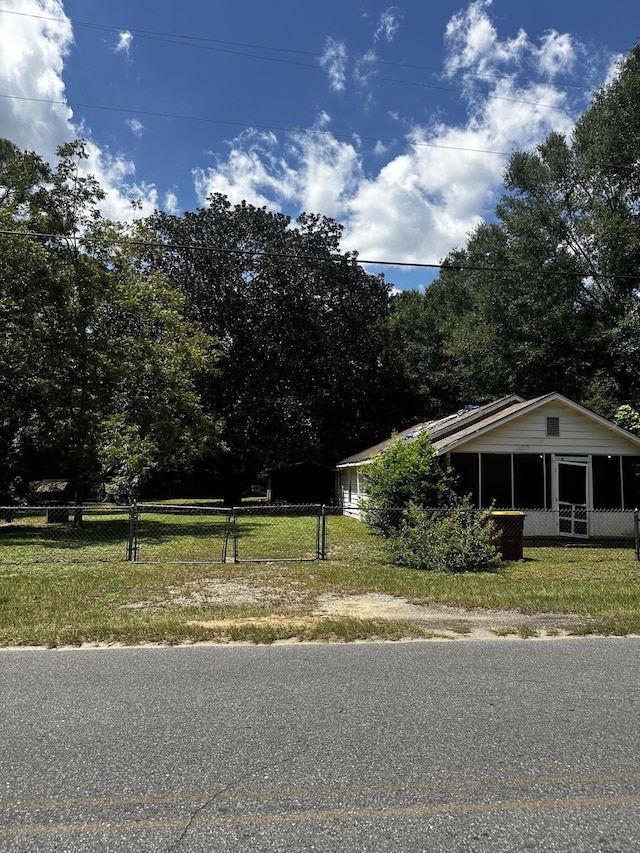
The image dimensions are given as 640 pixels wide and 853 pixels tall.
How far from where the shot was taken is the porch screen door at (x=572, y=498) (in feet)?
56.9

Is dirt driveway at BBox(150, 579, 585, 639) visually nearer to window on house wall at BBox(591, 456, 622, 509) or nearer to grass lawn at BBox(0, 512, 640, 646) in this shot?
grass lawn at BBox(0, 512, 640, 646)

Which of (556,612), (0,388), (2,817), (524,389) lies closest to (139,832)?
(2,817)

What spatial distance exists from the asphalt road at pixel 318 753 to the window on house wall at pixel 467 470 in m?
11.3

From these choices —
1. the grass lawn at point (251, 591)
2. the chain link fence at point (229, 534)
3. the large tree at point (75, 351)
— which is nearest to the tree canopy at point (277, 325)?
the large tree at point (75, 351)

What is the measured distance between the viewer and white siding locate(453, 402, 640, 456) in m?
17.1

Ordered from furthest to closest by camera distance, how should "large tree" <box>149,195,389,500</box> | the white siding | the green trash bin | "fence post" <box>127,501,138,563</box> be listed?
1. "large tree" <box>149,195,389,500</box>
2. the white siding
3. the green trash bin
4. "fence post" <box>127,501,138,563</box>

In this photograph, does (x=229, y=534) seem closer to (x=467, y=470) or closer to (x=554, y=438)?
(x=467, y=470)

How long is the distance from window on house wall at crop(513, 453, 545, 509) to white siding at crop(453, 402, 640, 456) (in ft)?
0.92

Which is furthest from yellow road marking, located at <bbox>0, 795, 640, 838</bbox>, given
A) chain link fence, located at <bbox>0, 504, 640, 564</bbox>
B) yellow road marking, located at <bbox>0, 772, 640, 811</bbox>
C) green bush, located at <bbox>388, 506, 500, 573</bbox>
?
green bush, located at <bbox>388, 506, 500, 573</bbox>

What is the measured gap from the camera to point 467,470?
55.8 ft

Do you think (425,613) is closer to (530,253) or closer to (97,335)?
(97,335)

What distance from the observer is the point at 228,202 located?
115 feet

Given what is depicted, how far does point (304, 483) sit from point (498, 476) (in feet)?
72.3

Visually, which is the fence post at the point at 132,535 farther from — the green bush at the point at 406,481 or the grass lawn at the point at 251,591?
the green bush at the point at 406,481
